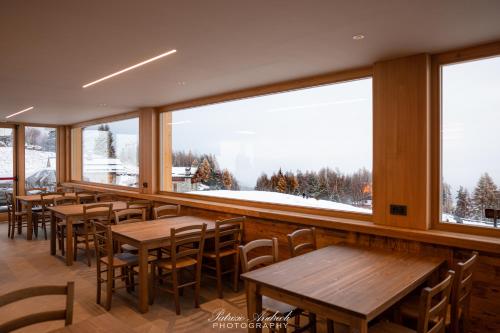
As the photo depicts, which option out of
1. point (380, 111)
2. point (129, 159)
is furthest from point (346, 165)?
point (129, 159)

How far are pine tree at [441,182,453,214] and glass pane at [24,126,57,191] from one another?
9.28 meters

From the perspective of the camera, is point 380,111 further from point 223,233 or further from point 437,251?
point 223,233

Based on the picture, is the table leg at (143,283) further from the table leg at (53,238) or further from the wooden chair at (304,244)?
the table leg at (53,238)

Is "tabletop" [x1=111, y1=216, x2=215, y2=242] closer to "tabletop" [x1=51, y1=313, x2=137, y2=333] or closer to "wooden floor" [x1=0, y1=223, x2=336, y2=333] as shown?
"wooden floor" [x1=0, y1=223, x2=336, y2=333]

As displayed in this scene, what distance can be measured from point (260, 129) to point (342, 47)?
194 cm

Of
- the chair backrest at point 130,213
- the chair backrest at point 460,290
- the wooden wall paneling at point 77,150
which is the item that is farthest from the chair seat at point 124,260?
the wooden wall paneling at point 77,150

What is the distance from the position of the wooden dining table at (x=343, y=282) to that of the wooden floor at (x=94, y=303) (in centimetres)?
85

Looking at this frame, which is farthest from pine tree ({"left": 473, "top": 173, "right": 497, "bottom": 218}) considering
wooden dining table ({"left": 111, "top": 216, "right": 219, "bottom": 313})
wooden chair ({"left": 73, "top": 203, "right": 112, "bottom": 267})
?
wooden chair ({"left": 73, "top": 203, "right": 112, "bottom": 267})

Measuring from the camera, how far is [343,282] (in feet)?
7.28

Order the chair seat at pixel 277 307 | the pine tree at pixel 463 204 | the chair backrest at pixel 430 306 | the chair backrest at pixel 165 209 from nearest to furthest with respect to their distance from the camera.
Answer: the chair backrest at pixel 430 306 < the chair seat at pixel 277 307 < the pine tree at pixel 463 204 < the chair backrest at pixel 165 209

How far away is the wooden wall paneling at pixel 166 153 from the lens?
6191 mm

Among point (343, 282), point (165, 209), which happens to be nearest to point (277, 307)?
point (343, 282)

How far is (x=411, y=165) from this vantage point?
312 cm

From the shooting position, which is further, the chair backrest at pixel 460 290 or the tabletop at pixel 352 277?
the chair backrest at pixel 460 290
